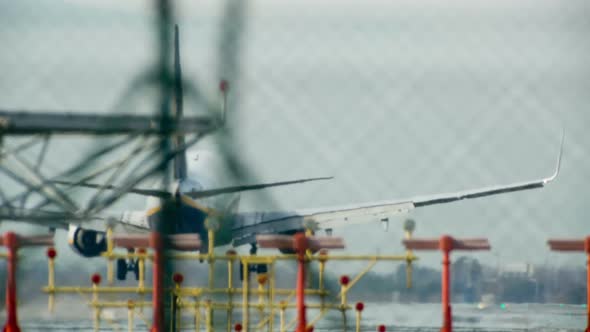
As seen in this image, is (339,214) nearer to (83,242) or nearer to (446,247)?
(83,242)

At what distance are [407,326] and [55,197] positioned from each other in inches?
2032

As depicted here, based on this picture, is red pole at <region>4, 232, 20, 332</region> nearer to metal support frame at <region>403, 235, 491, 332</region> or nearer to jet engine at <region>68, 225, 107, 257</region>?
metal support frame at <region>403, 235, 491, 332</region>

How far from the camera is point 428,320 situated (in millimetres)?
100938

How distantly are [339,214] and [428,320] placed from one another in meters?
12.5

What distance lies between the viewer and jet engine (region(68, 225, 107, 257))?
89500 mm

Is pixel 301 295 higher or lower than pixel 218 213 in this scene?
lower

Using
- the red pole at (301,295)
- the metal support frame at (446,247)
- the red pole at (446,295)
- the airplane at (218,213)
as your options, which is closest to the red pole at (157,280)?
the red pole at (301,295)

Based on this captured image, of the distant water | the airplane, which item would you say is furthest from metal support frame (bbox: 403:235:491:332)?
the airplane

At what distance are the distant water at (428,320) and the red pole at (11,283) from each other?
81.8ft

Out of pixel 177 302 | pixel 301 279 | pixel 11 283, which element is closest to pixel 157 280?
pixel 301 279

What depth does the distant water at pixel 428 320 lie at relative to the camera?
8738cm

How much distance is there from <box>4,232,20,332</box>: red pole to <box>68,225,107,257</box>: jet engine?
3935 centimetres

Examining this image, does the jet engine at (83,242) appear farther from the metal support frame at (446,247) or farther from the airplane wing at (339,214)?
the metal support frame at (446,247)

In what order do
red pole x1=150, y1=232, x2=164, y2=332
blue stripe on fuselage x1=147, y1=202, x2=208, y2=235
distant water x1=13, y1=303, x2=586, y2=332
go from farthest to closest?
blue stripe on fuselage x1=147, y1=202, x2=208, y2=235 → distant water x1=13, y1=303, x2=586, y2=332 → red pole x1=150, y1=232, x2=164, y2=332
